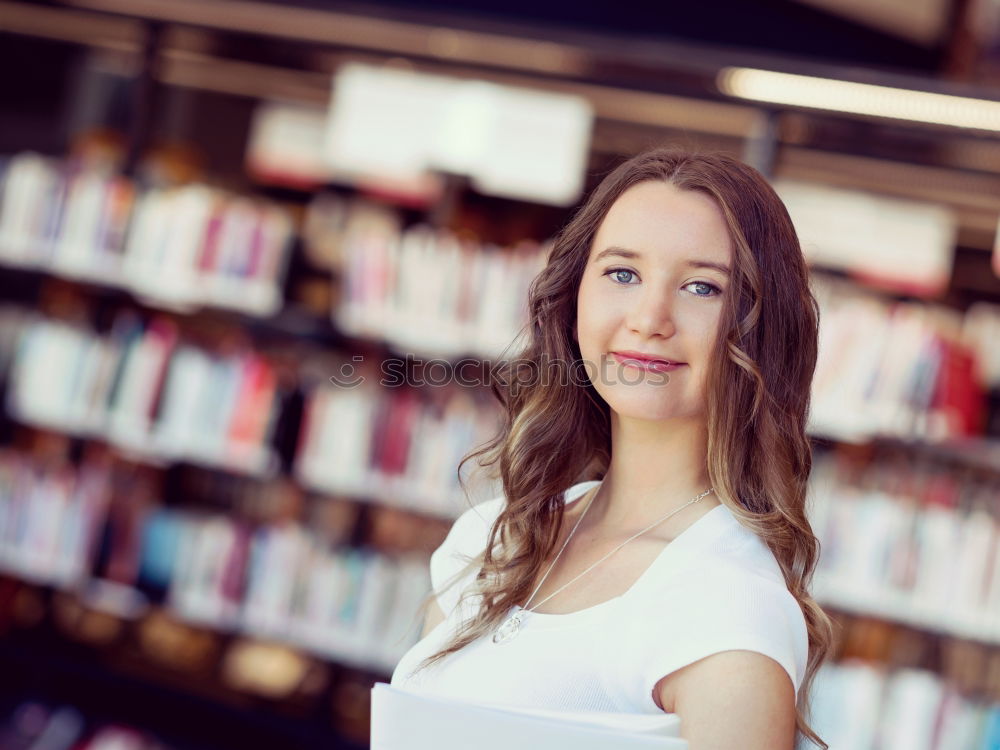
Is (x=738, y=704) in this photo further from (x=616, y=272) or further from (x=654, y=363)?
(x=616, y=272)

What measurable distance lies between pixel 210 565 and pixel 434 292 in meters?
1.22

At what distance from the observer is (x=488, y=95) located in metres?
3.76

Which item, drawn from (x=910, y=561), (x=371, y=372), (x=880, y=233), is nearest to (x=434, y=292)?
(x=371, y=372)

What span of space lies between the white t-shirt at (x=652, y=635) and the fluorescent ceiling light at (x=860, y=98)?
7.13 feet

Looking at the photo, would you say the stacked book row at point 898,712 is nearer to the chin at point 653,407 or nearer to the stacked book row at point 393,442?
the stacked book row at point 393,442

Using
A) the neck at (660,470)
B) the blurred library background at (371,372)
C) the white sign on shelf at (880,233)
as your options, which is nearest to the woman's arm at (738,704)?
the neck at (660,470)

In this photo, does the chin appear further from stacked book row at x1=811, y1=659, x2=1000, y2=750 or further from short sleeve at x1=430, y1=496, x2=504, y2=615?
stacked book row at x1=811, y1=659, x2=1000, y2=750

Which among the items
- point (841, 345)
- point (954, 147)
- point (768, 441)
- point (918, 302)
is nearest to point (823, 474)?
point (841, 345)

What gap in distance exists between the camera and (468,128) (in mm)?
3812

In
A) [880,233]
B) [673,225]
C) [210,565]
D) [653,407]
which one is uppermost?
[880,233]

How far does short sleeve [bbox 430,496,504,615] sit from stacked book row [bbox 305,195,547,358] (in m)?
1.98

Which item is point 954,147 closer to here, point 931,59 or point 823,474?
point 823,474

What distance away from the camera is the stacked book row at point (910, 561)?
10.6 ft

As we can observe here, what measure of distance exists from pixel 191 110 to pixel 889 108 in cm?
351
